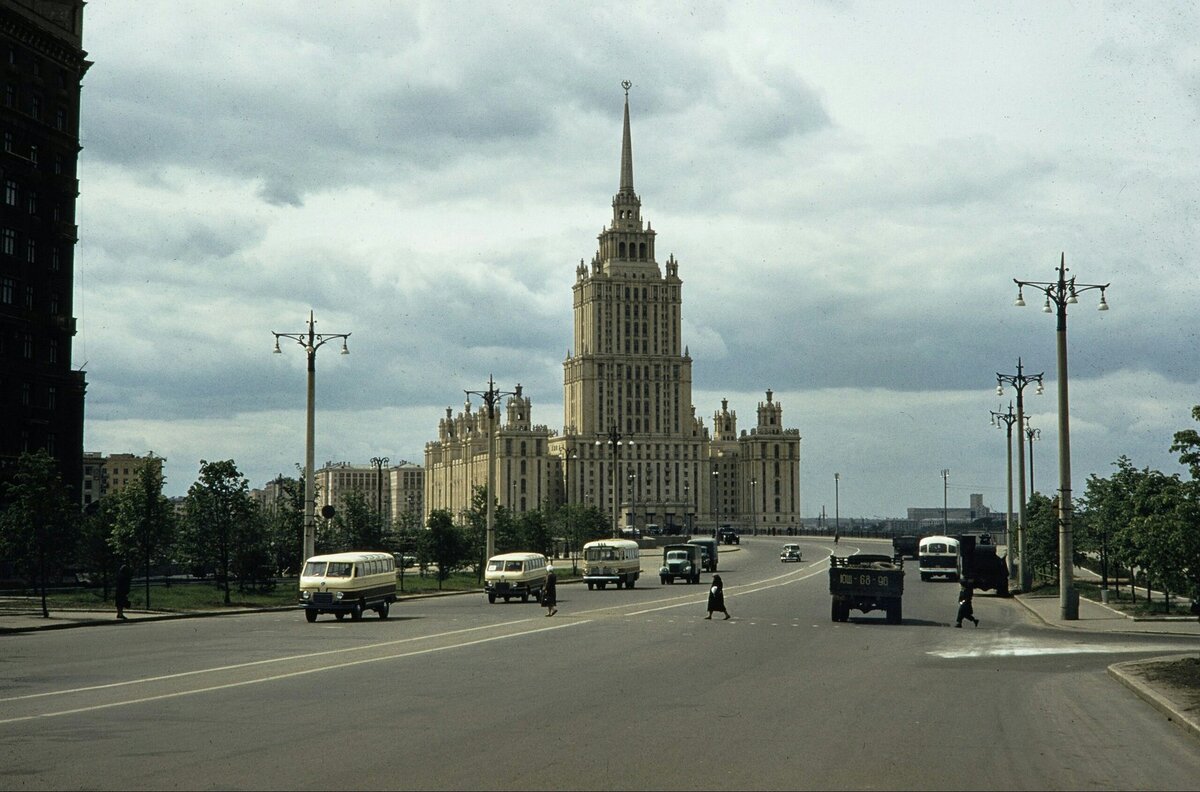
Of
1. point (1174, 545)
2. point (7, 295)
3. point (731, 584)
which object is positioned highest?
point (7, 295)

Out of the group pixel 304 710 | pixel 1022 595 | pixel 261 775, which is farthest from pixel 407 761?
pixel 1022 595

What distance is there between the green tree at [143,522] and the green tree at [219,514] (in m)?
1.20

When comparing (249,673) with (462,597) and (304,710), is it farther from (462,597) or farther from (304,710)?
(462,597)

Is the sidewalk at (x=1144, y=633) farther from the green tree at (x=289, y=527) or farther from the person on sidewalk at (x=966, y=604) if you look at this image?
the green tree at (x=289, y=527)

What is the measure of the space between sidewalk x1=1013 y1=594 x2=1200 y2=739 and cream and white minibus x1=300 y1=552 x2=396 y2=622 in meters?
Answer: 21.9

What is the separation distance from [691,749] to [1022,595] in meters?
46.3

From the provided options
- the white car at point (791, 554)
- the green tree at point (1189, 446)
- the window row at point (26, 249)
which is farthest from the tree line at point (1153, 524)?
the window row at point (26, 249)

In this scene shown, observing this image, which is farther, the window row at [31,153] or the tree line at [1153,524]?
the window row at [31,153]

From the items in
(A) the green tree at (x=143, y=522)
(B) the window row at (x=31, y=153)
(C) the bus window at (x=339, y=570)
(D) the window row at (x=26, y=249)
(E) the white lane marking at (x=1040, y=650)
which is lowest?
(E) the white lane marking at (x=1040, y=650)

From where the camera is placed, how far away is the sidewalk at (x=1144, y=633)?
18.4 m

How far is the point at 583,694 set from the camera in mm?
20672

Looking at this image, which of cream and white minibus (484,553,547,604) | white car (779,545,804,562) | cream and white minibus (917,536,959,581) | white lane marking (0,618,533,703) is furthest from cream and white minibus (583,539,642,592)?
white car (779,545,804,562)

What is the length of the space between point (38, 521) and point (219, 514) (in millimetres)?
7264

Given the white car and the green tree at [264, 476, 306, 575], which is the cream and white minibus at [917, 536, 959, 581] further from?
the green tree at [264, 476, 306, 575]
